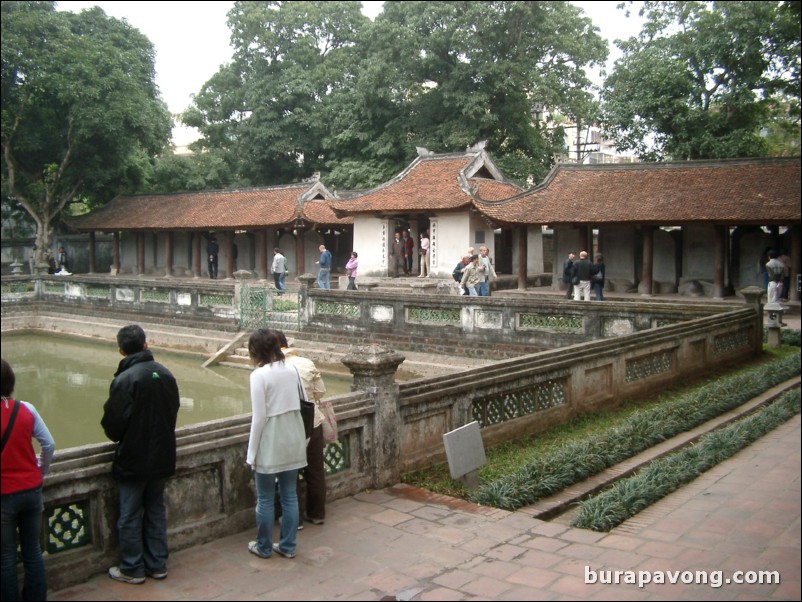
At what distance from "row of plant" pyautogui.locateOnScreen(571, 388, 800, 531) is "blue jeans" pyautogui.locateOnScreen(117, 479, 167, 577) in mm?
3046

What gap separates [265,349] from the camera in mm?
5125

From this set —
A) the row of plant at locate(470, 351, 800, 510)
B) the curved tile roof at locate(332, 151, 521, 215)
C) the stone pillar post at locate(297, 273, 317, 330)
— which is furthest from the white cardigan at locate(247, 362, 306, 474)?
the curved tile roof at locate(332, 151, 521, 215)

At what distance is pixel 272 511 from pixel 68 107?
32470mm

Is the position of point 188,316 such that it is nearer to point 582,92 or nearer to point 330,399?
point 330,399

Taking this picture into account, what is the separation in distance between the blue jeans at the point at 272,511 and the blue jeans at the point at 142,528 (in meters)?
0.61

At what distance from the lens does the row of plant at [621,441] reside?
6.50m

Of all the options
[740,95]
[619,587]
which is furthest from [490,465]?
[740,95]

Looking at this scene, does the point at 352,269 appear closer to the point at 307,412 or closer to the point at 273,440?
the point at 307,412

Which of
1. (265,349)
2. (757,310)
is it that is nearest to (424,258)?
(757,310)

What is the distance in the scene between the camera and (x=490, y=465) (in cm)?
749

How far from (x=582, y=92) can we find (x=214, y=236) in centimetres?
1841

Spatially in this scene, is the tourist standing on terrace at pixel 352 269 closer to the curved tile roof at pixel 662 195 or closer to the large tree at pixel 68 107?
the curved tile roof at pixel 662 195

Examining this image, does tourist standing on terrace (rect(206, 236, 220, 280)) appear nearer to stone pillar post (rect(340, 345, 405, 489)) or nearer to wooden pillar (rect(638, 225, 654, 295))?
wooden pillar (rect(638, 225, 654, 295))

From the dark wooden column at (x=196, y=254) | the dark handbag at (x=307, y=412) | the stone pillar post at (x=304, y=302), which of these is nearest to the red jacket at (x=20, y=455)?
the dark handbag at (x=307, y=412)
